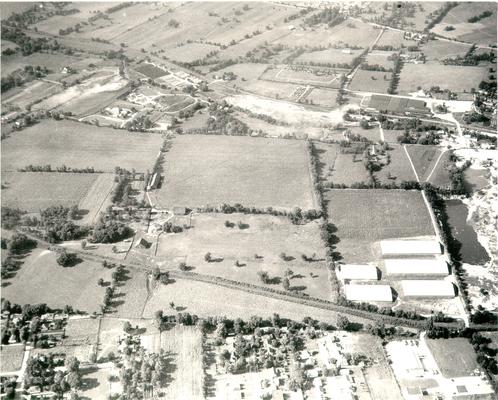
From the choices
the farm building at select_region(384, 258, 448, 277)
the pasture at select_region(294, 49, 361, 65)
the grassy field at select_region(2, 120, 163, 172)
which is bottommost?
the farm building at select_region(384, 258, 448, 277)

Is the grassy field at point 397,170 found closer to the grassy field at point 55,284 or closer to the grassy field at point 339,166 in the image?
the grassy field at point 339,166

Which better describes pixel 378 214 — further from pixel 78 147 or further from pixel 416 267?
pixel 78 147

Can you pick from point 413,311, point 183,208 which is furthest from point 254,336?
point 183,208

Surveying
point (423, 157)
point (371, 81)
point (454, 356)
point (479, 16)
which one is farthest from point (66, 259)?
point (479, 16)

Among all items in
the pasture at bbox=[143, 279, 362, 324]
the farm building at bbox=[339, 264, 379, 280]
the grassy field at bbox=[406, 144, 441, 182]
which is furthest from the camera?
the grassy field at bbox=[406, 144, 441, 182]

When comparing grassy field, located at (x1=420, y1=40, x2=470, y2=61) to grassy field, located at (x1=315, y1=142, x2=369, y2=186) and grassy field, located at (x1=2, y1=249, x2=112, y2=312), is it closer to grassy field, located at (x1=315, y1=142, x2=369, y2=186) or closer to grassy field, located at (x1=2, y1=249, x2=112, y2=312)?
grassy field, located at (x1=315, y1=142, x2=369, y2=186)

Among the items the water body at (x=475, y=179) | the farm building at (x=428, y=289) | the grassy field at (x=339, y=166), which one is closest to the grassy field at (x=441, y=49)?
the water body at (x=475, y=179)

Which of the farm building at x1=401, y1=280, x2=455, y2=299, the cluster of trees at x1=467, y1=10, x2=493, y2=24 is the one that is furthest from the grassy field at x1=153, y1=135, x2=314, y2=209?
the cluster of trees at x1=467, y1=10, x2=493, y2=24

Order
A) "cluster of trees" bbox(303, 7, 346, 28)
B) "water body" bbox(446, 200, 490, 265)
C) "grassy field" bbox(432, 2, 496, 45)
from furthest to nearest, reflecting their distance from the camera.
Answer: "cluster of trees" bbox(303, 7, 346, 28) < "grassy field" bbox(432, 2, 496, 45) < "water body" bbox(446, 200, 490, 265)
